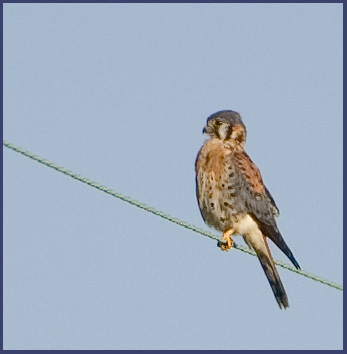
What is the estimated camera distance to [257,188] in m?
7.96

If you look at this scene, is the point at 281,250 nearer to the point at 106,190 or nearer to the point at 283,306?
the point at 283,306

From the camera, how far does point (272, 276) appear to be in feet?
25.0

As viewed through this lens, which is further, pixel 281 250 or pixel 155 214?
pixel 281 250

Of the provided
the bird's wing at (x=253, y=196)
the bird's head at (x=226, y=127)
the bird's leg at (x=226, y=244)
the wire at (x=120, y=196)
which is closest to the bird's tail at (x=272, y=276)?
the bird's wing at (x=253, y=196)

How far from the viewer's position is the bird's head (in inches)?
319

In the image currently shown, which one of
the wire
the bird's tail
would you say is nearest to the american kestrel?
the bird's tail

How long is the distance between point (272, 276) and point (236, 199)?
77 cm

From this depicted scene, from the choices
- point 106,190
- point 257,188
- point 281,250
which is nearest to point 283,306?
point 281,250

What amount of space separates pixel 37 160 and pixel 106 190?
0.47 m

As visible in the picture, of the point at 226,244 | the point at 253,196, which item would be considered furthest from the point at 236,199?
the point at 226,244

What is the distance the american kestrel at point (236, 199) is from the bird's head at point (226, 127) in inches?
3.4

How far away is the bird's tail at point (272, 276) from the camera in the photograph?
296 inches

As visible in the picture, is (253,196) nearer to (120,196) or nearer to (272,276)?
(272,276)

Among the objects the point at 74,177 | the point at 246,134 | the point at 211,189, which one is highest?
the point at 246,134
